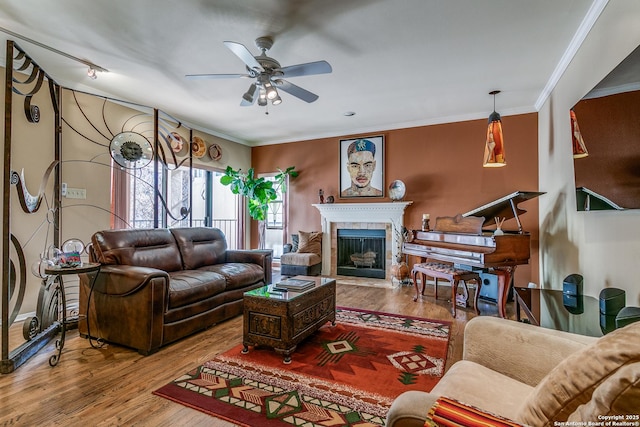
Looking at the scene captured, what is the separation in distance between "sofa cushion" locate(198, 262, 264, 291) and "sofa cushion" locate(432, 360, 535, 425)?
2.49 metres

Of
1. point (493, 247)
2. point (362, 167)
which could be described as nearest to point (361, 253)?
point (362, 167)

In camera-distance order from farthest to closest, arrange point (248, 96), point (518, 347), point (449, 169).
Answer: point (449, 169) → point (248, 96) → point (518, 347)

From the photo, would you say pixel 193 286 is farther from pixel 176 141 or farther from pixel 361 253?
pixel 361 253

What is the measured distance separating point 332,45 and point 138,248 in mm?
2729

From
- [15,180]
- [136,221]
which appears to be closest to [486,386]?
[15,180]

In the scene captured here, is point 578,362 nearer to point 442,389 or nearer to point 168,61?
point 442,389

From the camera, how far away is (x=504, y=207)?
365 centimetres

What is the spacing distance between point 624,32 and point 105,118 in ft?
17.0

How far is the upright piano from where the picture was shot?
3.14m

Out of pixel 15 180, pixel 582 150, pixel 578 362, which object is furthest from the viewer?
pixel 15 180

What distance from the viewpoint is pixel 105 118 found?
4059mm

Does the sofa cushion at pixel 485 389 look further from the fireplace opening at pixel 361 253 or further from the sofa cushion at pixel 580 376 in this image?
the fireplace opening at pixel 361 253

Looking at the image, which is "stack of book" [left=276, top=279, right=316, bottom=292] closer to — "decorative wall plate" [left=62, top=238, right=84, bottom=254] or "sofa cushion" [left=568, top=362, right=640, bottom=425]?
"decorative wall plate" [left=62, top=238, right=84, bottom=254]

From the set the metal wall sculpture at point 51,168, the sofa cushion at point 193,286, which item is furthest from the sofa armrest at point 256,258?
the metal wall sculpture at point 51,168
